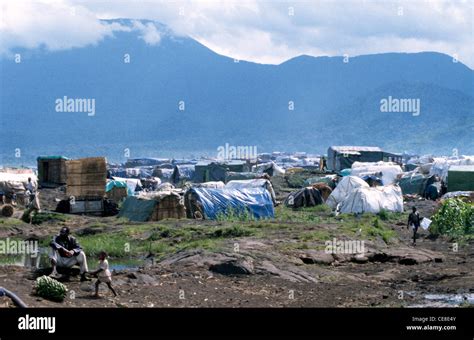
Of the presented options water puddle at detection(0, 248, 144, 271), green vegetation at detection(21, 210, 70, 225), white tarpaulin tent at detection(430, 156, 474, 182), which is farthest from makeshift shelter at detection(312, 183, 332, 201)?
water puddle at detection(0, 248, 144, 271)

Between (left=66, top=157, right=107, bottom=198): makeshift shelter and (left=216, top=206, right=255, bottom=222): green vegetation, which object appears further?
(left=66, top=157, right=107, bottom=198): makeshift shelter

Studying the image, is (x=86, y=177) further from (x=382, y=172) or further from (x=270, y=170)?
(x=270, y=170)

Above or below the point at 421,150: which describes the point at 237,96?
above

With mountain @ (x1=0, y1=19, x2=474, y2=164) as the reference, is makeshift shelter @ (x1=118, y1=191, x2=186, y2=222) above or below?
below

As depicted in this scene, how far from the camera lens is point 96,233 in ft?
88.2

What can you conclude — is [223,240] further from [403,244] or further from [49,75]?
[49,75]

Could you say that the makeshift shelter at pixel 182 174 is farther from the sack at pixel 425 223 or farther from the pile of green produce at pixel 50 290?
the pile of green produce at pixel 50 290

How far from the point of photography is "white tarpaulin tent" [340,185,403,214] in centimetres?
3353

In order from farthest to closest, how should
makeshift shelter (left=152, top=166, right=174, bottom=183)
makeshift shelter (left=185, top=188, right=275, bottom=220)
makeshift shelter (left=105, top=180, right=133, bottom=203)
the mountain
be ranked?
the mountain → makeshift shelter (left=152, top=166, right=174, bottom=183) → makeshift shelter (left=105, top=180, right=133, bottom=203) → makeshift shelter (left=185, top=188, right=275, bottom=220)

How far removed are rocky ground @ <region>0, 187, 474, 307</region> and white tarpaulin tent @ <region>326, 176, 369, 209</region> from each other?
8279 millimetres

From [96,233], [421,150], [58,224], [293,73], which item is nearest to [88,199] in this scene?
[58,224]

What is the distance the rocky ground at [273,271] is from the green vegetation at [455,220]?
63 cm

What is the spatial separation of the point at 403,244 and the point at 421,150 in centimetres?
10570

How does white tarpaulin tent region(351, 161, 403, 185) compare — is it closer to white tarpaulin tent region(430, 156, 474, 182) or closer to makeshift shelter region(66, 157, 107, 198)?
white tarpaulin tent region(430, 156, 474, 182)
